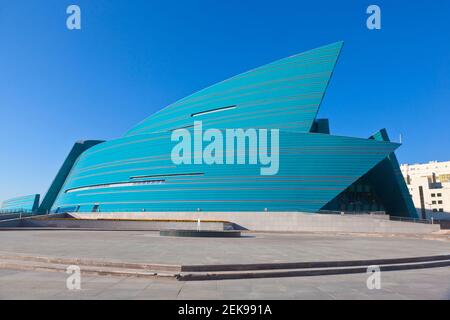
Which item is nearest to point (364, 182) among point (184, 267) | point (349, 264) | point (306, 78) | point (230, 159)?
point (306, 78)

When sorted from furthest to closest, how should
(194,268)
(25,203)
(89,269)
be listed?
(25,203) < (89,269) < (194,268)

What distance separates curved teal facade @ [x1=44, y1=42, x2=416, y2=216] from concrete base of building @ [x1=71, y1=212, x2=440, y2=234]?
2050 millimetres

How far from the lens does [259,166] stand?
1897 inches

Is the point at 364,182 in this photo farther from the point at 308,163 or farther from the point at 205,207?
the point at 205,207

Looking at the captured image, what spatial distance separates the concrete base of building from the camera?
1502 inches

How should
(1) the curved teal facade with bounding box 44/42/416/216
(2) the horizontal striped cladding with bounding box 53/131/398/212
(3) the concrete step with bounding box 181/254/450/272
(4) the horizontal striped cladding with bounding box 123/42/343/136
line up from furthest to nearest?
(4) the horizontal striped cladding with bounding box 123/42/343/136 < (1) the curved teal facade with bounding box 44/42/416/216 < (2) the horizontal striped cladding with bounding box 53/131/398/212 < (3) the concrete step with bounding box 181/254/450/272

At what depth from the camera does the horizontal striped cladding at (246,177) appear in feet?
147

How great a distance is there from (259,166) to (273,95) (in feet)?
51.8

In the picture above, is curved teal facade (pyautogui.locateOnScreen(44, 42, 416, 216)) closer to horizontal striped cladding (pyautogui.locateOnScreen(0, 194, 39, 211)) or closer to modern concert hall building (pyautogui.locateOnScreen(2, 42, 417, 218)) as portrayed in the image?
modern concert hall building (pyautogui.locateOnScreen(2, 42, 417, 218))

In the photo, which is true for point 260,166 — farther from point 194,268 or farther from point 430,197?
point 430,197

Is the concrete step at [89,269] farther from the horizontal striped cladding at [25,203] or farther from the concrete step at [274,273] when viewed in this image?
the horizontal striped cladding at [25,203]

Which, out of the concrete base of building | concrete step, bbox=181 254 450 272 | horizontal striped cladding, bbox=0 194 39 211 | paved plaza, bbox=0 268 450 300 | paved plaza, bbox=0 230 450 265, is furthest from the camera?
horizontal striped cladding, bbox=0 194 39 211

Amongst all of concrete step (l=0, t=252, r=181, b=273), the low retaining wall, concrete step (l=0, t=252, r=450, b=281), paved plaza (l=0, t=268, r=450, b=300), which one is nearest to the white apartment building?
the low retaining wall

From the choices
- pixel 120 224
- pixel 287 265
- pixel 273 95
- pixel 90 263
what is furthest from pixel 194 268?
pixel 273 95
